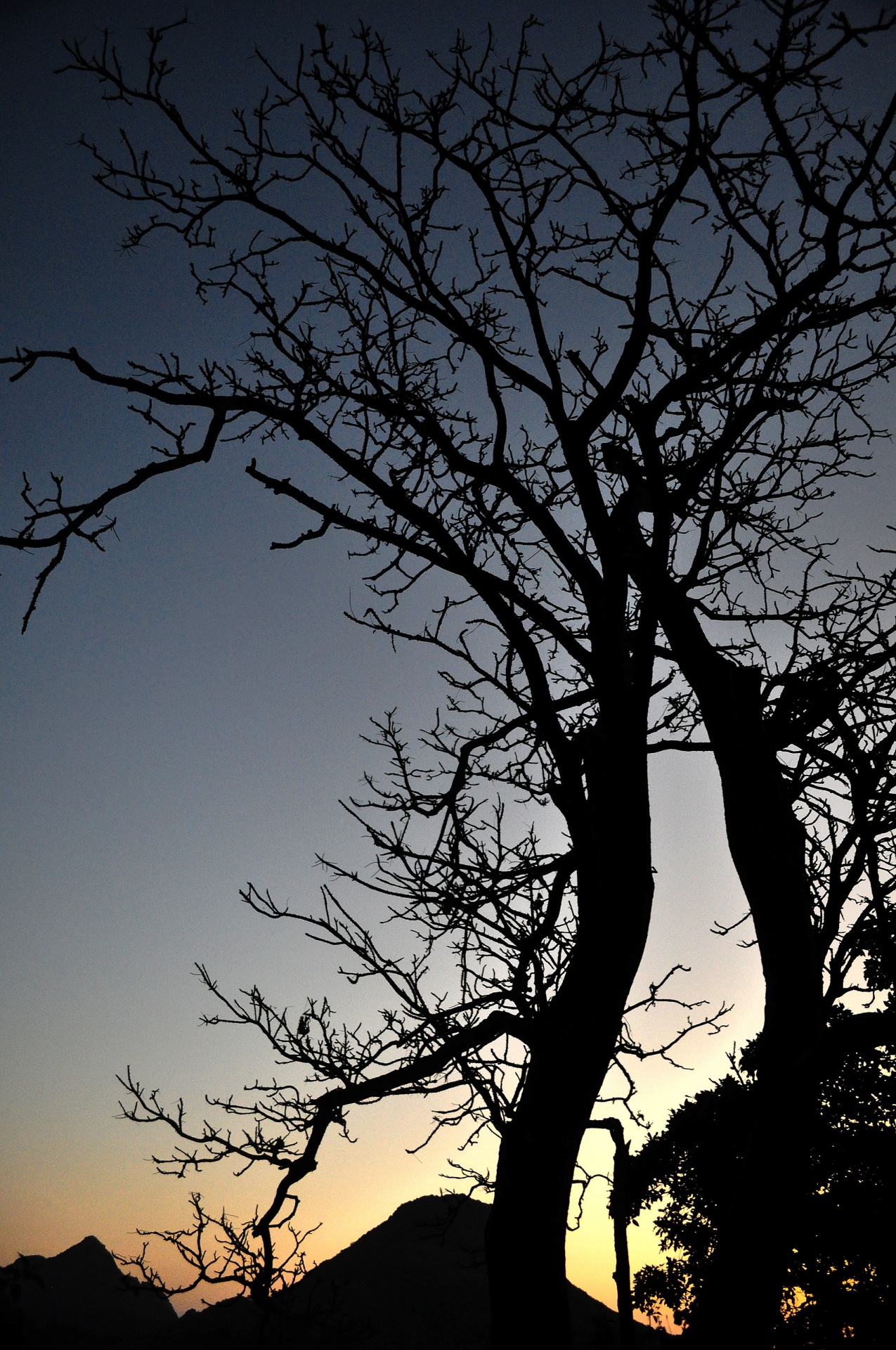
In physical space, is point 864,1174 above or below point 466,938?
below

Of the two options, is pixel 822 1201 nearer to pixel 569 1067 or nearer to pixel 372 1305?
pixel 569 1067

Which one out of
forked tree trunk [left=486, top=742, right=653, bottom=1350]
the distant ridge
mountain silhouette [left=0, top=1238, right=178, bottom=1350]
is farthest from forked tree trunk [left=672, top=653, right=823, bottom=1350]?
mountain silhouette [left=0, top=1238, right=178, bottom=1350]

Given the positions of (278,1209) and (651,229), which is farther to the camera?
(278,1209)

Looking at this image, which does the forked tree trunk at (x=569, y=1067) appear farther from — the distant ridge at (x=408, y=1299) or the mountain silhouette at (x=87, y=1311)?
the mountain silhouette at (x=87, y=1311)

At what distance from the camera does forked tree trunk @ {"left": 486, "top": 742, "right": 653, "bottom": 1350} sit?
10.7 ft

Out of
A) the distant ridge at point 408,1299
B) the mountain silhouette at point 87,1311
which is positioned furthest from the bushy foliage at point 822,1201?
the mountain silhouette at point 87,1311

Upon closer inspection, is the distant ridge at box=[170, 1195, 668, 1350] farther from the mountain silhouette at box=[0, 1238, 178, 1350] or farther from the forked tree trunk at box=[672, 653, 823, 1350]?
the forked tree trunk at box=[672, 653, 823, 1350]

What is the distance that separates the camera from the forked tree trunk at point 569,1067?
3.27 metres

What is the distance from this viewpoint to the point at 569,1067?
140 inches

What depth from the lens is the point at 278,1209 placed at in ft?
14.8

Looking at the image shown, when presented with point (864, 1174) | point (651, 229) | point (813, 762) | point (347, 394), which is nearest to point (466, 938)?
point (813, 762)

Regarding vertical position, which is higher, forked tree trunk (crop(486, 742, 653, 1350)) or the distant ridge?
forked tree trunk (crop(486, 742, 653, 1350))

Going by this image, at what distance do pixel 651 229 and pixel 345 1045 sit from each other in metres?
4.22

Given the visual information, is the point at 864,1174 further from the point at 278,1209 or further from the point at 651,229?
the point at 651,229
